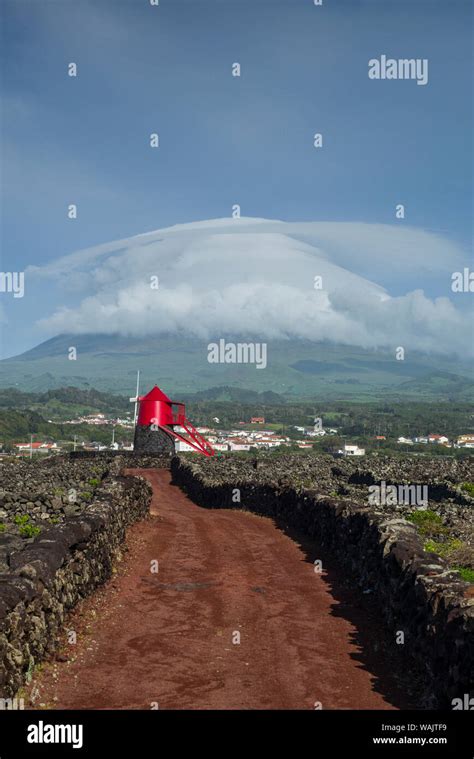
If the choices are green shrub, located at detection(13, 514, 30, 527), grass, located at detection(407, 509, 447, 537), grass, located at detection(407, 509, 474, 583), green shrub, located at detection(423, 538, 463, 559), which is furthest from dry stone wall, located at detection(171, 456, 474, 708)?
green shrub, located at detection(13, 514, 30, 527)

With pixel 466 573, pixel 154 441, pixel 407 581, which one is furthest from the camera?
pixel 154 441

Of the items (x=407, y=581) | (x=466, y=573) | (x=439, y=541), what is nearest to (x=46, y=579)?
(x=407, y=581)

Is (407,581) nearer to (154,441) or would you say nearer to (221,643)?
(221,643)

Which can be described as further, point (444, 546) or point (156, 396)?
point (156, 396)

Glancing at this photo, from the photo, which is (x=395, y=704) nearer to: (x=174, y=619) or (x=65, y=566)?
(x=174, y=619)

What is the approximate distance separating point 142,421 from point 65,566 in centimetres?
6010

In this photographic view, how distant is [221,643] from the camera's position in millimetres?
14266

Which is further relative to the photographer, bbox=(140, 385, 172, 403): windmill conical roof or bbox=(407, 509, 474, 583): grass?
bbox=(140, 385, 172, 403): windmill conical roof

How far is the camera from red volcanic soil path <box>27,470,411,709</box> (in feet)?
38.1

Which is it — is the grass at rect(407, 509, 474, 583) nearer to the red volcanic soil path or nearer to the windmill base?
the red volcanic soil path

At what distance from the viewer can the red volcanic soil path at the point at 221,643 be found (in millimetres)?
11602

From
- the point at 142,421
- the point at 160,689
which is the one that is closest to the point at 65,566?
the point at 160,689

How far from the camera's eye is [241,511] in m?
36.4

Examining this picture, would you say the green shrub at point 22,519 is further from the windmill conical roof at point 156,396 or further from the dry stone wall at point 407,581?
the windmill conical roof at point 156,396
